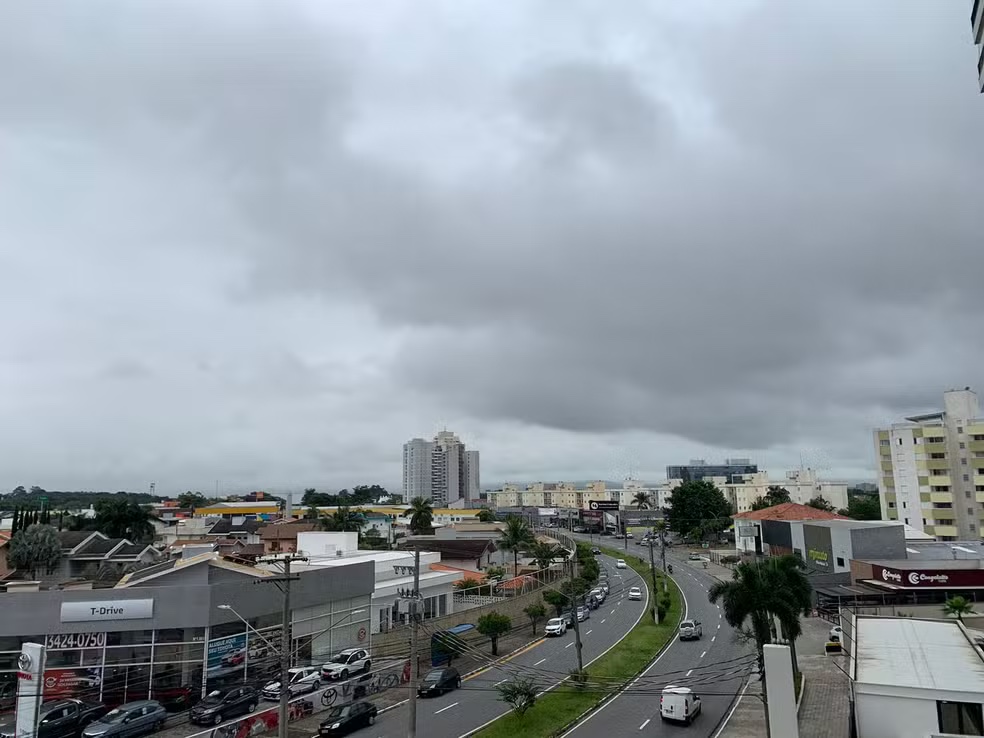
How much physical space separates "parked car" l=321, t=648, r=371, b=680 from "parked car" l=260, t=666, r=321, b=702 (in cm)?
88

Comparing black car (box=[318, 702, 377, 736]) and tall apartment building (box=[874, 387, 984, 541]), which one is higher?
tall apartment building (box=[874, 387, 984, 541])

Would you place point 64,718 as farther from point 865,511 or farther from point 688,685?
point 865,511

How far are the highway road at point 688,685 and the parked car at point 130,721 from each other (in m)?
18.7

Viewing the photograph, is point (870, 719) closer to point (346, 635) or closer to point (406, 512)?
point (346, 635)

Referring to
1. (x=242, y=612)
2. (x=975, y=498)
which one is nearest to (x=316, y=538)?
(x=242, y=612)

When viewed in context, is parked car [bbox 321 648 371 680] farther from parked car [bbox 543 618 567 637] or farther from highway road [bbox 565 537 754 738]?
parked car [bbox 543 618 567 637]

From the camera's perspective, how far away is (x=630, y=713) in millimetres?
34500

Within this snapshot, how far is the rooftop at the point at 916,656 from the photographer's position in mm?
23156

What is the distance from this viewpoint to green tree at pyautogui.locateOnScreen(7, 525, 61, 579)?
237 ft

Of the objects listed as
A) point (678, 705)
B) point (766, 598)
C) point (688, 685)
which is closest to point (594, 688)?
point (688, 685)

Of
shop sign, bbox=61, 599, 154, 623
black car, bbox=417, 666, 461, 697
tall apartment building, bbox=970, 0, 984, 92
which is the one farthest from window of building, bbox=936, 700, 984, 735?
shop sign, bbox=61, 599, 154, 623

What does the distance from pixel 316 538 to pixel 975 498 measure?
8419 centimetres

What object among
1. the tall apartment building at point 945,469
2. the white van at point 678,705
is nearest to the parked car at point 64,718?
the white van at point 678,705

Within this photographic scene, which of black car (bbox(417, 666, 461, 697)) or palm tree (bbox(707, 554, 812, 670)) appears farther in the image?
black car (bbox(417, 666, 461, 697))
